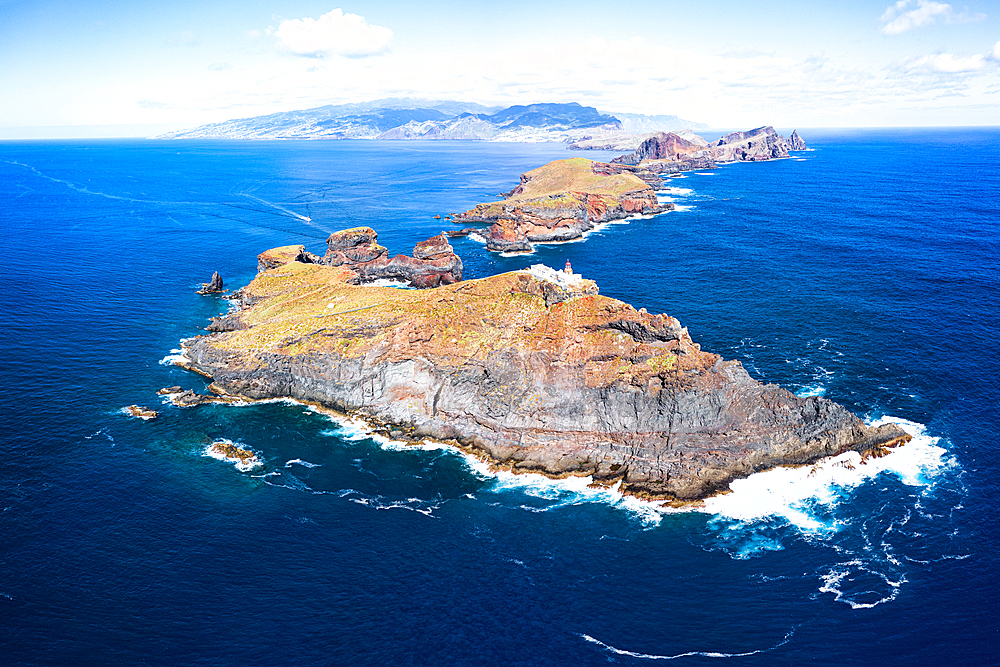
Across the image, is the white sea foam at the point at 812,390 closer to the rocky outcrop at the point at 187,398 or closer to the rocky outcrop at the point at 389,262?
the rocky outcrop at the point at 389,262

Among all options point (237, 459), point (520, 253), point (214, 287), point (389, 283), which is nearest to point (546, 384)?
point (237, 459)

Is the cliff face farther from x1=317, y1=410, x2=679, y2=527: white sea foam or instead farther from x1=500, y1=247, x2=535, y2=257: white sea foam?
x1=500, y1=247, x2=535, y2=257: white sea foam

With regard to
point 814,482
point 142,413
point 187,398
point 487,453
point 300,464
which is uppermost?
point 187,398

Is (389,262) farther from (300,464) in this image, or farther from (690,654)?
(690,654)

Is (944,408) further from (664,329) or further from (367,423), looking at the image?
(367,423)

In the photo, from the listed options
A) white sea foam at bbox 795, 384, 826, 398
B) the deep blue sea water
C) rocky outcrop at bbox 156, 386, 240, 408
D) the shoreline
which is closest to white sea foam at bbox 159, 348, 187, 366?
the deep blue sea water

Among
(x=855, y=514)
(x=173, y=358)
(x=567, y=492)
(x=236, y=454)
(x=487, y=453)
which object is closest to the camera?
(x=855, y=514)
